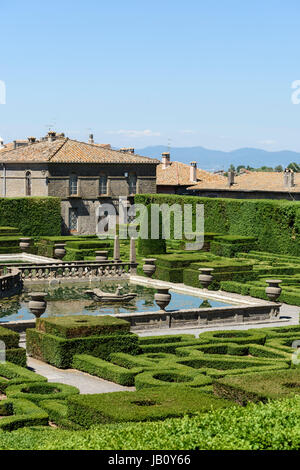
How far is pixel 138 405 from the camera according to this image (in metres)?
17.3

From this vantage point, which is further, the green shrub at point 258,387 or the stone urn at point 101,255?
the stone urn at point 101,255

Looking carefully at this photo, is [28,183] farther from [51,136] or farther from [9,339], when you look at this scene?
[9,339]

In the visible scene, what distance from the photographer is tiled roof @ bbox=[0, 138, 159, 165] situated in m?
65.5

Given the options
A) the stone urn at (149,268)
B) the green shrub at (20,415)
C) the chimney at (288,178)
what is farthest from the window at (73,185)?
the green shrub at (20,415)

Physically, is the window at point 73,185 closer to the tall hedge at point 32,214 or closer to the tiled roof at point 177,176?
the tall hedge at point 32,214

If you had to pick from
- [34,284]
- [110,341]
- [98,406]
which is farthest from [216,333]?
[34,284]

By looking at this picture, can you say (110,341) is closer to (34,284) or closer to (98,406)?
(98,406)

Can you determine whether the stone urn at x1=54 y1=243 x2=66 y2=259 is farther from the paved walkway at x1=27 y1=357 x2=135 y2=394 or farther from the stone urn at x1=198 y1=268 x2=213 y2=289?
the paved walkway at x1=27 y1=357 x2=135 y2=394

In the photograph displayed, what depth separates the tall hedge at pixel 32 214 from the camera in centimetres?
5891

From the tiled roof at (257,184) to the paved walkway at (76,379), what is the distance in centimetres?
4100

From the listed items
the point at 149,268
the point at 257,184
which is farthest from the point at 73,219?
the point at 149,268

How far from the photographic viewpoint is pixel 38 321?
26188mm
